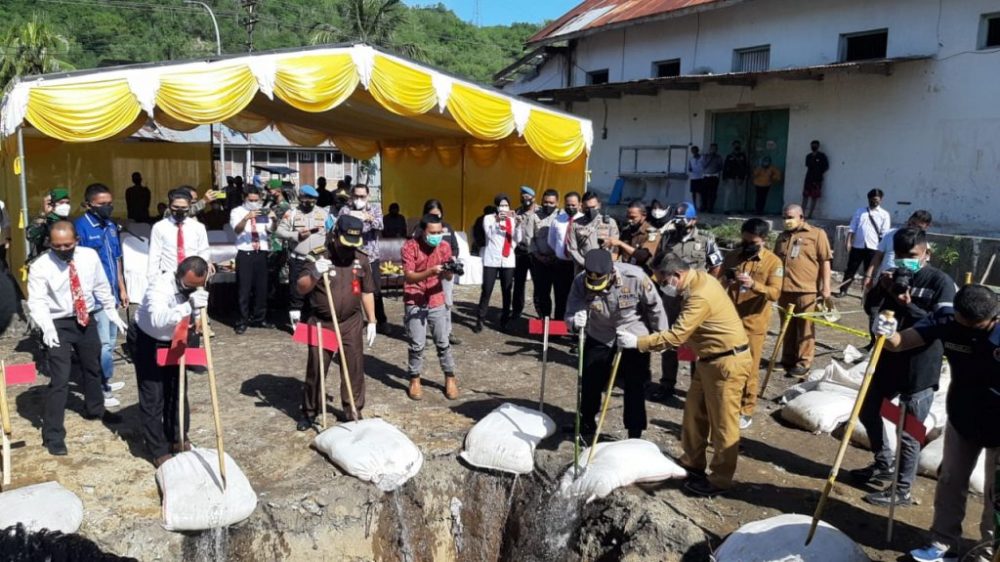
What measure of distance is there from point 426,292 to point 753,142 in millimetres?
11482

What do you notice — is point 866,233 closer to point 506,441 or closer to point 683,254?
point 683,254

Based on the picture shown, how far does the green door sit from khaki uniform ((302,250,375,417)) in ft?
38.9

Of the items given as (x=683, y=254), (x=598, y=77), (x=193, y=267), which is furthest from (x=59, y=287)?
(x=598, y=77)

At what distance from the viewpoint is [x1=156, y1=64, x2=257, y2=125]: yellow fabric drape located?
7.57m

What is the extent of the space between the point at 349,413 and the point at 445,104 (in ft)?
16.3

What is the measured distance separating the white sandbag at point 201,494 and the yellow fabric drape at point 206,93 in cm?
440

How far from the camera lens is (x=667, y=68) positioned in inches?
693

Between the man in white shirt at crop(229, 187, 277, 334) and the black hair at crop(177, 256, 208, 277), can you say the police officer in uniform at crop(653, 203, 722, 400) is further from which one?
the man in white shirt at crop(229, 187, 277, 334)

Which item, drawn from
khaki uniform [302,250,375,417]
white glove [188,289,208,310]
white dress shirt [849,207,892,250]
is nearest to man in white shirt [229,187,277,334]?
khaki uniform [302,250,375,417]

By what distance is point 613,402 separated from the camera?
634cm

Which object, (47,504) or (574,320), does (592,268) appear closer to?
(574,320)

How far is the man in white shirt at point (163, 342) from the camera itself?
449 cm

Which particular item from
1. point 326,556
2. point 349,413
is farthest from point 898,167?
point 326,556

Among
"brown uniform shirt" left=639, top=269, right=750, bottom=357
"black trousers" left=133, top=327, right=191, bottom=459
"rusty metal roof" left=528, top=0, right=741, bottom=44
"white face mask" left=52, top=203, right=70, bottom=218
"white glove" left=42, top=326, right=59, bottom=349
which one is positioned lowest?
"black trousers" left=133, top=327, right=191, bottom=459
